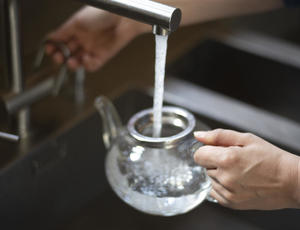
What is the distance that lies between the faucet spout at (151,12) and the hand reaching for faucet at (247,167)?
164 mm

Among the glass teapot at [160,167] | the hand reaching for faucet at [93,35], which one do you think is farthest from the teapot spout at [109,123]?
the hand reaching for faucet at [93,35]

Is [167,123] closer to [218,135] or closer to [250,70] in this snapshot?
[218,135]

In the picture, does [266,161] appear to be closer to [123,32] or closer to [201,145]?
[201,145]

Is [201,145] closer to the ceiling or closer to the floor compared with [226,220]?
closer to the ceiling

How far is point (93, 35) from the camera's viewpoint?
0.99 meters

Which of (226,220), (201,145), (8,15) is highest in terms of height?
(8,15)

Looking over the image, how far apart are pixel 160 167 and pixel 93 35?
0.35 m

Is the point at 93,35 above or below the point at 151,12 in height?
below

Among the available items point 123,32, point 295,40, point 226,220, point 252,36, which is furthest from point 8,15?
point 295,40

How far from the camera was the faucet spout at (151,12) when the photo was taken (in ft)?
2.02

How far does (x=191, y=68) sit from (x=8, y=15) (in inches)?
21.2

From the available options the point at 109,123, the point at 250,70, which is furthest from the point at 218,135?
the point at 250,70

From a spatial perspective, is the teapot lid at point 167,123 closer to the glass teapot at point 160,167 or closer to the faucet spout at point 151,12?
the glass teapot at point 160,167

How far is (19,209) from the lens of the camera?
866 millimetres
